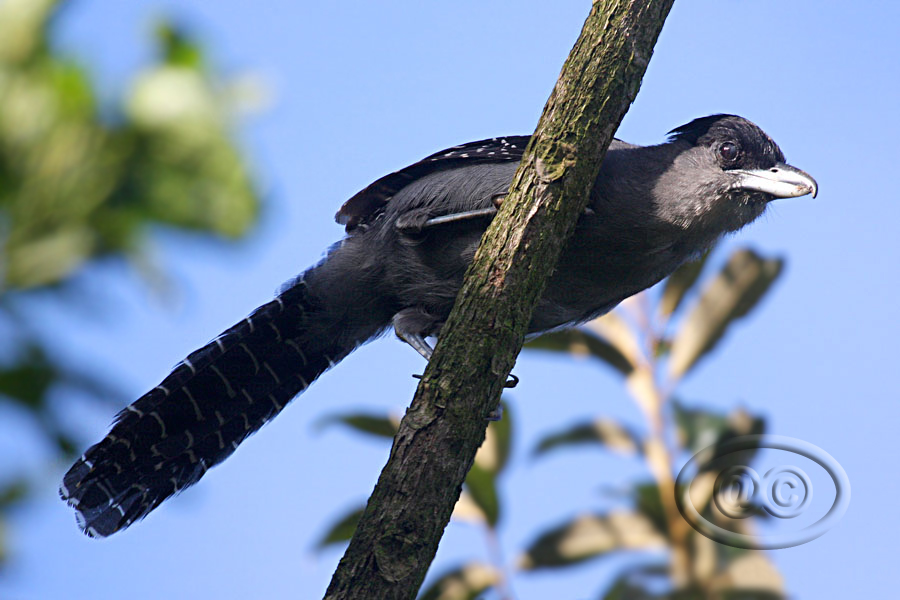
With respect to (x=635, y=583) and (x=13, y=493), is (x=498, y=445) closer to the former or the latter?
(x=635, y=583)

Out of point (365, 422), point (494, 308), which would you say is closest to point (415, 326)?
point (365, 422)

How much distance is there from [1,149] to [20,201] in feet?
0.47

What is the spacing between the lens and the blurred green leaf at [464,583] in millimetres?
4508

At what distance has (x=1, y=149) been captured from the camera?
2.18 m

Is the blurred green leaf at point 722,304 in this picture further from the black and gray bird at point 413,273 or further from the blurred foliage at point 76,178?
the blurred foliage at point 76,178

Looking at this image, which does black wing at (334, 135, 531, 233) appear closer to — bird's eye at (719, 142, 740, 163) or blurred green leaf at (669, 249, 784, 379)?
bird's eye at (719, 142, 740, 163)

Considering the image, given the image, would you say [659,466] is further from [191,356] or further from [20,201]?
[20,201]

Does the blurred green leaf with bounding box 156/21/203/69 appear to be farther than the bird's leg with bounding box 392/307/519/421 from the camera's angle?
No

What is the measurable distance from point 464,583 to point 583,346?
1479mm

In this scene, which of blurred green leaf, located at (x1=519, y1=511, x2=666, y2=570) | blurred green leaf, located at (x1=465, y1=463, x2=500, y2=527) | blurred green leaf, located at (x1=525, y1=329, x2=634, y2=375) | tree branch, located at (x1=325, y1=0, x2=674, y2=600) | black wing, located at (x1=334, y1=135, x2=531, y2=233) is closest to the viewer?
tree branch, located at (x1=325, y1=0, x2=674, y2=600)

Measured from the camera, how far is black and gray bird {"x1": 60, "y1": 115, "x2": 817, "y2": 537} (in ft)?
14.9

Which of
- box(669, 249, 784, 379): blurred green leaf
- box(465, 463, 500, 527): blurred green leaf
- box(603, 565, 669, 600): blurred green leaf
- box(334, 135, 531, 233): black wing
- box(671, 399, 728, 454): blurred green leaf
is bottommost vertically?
→ box(603, 565, 669, 600): blurred green leaf

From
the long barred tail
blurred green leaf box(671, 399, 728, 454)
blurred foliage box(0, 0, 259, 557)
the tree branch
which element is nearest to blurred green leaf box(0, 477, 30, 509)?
blurred foliage box(0, 0, 259, 557)

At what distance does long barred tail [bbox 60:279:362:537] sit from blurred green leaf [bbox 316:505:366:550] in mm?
706
